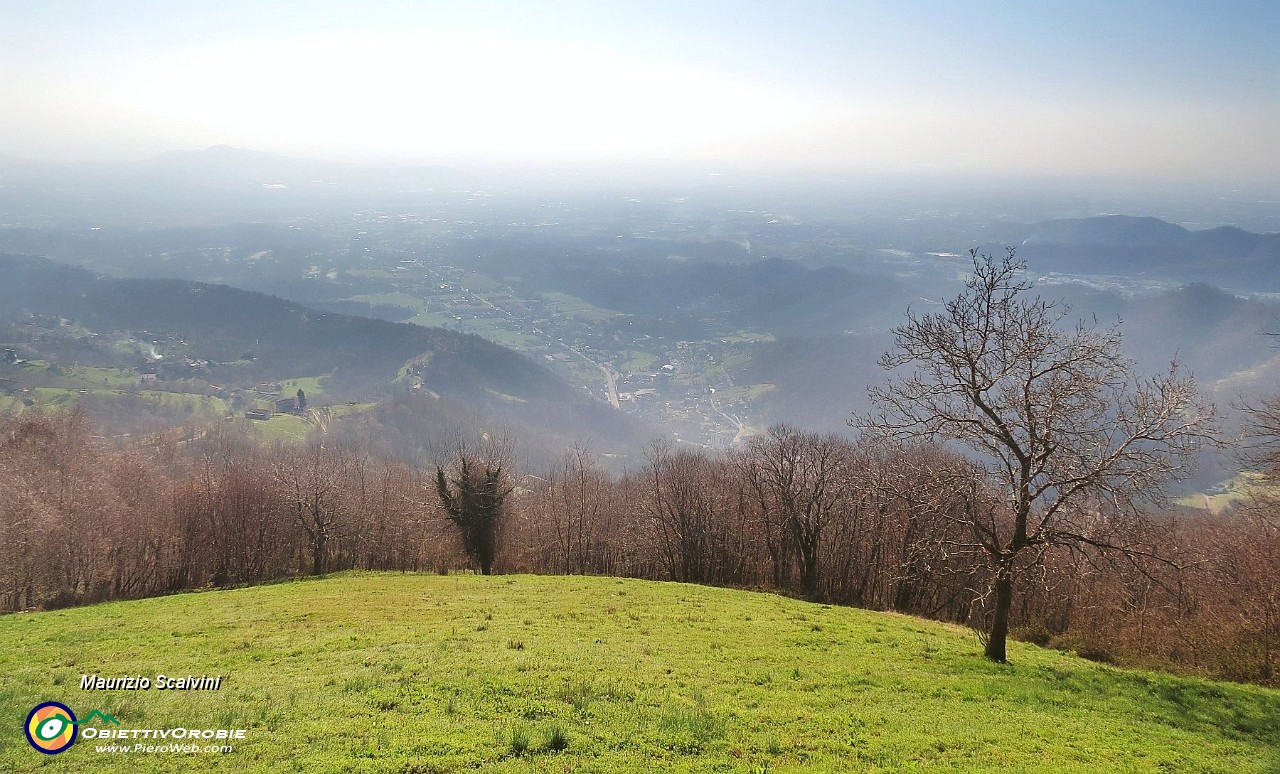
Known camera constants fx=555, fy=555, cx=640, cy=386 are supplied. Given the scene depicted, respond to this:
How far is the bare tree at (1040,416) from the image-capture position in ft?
45.2

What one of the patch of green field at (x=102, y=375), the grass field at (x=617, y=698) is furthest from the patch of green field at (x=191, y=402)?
the grass field at (x=617, y=698)

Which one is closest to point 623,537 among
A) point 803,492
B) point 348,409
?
point 803,492

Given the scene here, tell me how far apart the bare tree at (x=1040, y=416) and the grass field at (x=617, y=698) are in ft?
11.8

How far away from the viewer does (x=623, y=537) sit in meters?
48.1

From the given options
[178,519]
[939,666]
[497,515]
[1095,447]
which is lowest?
[178,519]

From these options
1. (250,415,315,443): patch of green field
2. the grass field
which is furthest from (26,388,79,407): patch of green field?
the grass field

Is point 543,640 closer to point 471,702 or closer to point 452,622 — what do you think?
point 452,622

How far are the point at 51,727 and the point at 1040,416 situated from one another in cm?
2186

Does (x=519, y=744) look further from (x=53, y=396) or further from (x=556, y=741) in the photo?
(x=53, y=396)

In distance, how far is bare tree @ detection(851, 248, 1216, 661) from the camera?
1378 cm

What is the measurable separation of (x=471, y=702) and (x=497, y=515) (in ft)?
99.5

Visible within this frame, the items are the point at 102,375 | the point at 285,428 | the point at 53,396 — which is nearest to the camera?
the point at 285,428

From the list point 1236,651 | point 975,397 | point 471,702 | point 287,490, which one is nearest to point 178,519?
point 287,490

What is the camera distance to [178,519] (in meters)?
43.3
